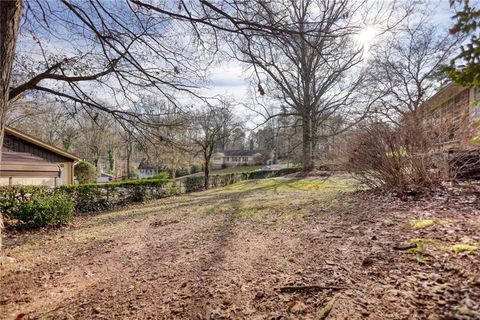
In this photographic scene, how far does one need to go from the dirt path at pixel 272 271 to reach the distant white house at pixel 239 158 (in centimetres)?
4899

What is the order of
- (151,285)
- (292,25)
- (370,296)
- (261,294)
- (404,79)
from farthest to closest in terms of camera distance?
(404,79)
(292,25)
(151,285)
(261,294)
(370,296)

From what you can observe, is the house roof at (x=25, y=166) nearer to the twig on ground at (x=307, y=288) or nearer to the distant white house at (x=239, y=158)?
the twig on ground at (x=307, y=288)

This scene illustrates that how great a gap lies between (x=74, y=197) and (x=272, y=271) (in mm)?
9794

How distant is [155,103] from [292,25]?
326 cm

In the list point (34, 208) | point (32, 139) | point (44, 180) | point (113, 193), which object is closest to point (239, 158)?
point (44, 180)

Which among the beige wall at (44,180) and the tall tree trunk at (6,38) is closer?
the tall tree trunk at (6,38)

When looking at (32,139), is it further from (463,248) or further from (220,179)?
(463,248)

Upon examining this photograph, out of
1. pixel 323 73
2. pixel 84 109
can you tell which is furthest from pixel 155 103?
pixel 323 73

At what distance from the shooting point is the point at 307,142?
56.2ft

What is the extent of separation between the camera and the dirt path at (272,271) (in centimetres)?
197

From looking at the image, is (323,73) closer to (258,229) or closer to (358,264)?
(258,229)

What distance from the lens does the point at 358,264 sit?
2.56m

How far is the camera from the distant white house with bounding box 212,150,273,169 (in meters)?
54.4

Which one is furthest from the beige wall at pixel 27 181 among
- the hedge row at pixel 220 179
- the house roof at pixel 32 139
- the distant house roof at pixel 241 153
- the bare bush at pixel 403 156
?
the distant house roof at pixel 241 153
